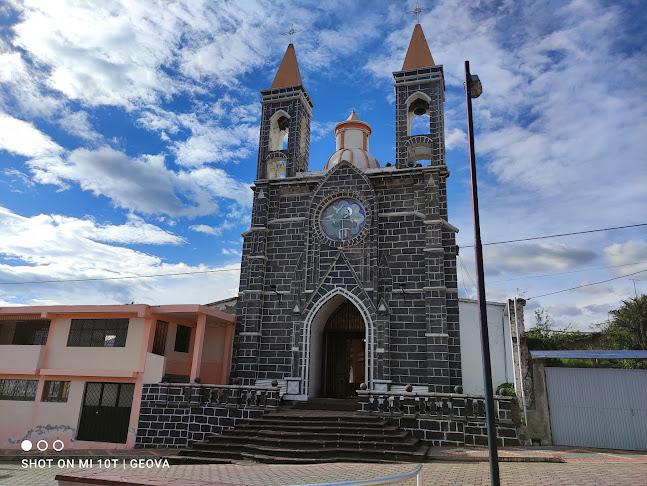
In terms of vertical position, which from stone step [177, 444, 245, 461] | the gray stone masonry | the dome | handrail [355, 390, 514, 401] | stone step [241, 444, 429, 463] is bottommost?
stone step [177, 444, 245, 461]

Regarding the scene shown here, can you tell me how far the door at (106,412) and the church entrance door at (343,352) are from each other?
719 cm

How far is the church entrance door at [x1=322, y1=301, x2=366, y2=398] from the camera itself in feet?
61.7

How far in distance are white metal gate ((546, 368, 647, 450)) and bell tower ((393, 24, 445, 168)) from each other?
8.79 m

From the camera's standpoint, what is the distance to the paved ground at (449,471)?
8922 mm

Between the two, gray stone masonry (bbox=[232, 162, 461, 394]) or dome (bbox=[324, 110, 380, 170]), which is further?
dome (bbox=[324, 110, 380, 170])

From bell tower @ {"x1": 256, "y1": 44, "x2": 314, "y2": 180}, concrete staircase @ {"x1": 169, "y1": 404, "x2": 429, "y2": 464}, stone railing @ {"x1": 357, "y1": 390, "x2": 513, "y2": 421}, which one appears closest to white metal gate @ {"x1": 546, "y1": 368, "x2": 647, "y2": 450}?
stone railing @ {"x1": 357, "y1": 390, "x2": 513, "y2": 421}

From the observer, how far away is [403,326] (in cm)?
1702

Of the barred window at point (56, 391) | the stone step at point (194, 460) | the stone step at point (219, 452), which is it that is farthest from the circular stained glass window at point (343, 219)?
the barred window at point (56, 391)

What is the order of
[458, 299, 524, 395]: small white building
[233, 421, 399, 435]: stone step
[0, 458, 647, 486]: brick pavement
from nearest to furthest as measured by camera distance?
1. [0, 458, 647, 486]: brick pavement
2. [233, 421, 399, 435]: stone step
3. [458, 299, 524, 395]: small white building

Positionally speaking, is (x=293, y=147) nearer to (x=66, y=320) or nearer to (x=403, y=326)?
(x=403, y=326)

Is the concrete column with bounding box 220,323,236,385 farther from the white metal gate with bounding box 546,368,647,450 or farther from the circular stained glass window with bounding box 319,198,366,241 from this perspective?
the white metal gate with bounding box 546,368,647,450

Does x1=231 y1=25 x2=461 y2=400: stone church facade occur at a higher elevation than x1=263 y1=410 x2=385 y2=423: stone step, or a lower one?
higher

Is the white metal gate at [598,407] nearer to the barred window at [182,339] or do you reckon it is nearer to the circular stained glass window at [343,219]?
the circular stained glass window at [343,219]

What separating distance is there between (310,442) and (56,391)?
10.6 meters
